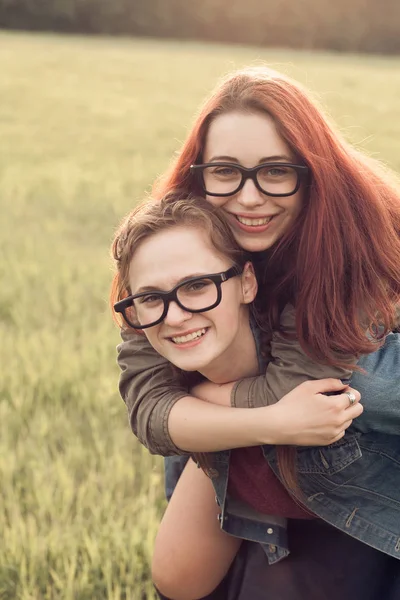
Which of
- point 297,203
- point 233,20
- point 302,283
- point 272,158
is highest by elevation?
point 233,20

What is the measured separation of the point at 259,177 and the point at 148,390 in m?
0.63

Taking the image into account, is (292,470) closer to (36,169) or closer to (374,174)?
(374,174)

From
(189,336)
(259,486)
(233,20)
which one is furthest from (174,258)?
(233,20)

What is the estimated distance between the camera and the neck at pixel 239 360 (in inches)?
84.5

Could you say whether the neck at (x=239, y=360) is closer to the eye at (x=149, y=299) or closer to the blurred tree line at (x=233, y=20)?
the eye at (x=149, y=299)

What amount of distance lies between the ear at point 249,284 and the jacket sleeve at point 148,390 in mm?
299

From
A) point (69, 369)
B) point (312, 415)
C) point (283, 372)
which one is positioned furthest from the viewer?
point (69, 369)

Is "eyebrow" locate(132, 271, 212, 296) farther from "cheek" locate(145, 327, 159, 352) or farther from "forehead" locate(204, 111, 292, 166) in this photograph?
"forehead" locate(204, 111, 292, 166)

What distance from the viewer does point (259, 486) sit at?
2.24 meters

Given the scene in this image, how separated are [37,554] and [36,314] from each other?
2214mm

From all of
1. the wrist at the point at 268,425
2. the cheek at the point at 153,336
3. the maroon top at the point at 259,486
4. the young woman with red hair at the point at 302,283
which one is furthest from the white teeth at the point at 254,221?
the maroon top at the point at 259,486

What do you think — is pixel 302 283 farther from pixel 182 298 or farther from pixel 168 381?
pixel 168 381

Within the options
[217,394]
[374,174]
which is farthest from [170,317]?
[374,174]

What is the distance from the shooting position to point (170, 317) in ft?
6.38
